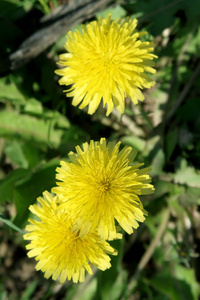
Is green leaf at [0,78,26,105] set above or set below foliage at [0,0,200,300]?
above

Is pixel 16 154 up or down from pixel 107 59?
down

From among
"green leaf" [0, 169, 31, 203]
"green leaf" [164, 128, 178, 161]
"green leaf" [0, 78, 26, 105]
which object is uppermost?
"green leaf" [0, 78, 26, 105]

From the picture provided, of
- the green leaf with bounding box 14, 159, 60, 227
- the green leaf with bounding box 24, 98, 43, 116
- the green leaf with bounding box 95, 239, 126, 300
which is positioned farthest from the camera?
the green leaf with bounding box 24, 98, 43, 116

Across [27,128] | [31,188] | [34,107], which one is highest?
[34,107]

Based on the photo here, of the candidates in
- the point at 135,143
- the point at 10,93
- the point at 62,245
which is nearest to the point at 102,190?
the point at 62,245

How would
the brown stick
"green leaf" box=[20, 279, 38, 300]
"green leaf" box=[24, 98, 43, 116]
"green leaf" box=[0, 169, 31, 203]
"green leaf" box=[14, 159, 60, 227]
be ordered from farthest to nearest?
"green leaf" box=[20, 279, 38, 300] → "green leaf" box=[24, 98, 43, 116] → the brown stick → "green leaf" box=[0, 169, 31, 203] → "green leaf" box=[14, 159, 60, 227]

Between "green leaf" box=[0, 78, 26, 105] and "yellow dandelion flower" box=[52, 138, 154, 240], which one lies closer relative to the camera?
"yellow dandelion flower" box=[52, 138, 154, 240]

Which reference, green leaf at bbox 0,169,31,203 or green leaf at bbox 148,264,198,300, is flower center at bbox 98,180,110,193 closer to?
green leaf at bbox 0,169,31,203

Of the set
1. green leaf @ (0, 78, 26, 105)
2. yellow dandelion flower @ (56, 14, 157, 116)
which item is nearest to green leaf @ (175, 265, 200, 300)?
yellow dandelion flower @ (56, 14, 157, 116)

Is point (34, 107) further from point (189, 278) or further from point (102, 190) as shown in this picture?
point (189, 278)
